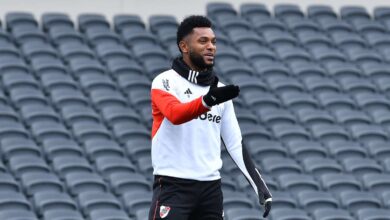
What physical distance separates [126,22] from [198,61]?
664 centimetres

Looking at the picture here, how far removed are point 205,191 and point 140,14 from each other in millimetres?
7273

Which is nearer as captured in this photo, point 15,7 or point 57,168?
point 57,168

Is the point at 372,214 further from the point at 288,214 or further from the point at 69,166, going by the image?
the point at 69,166

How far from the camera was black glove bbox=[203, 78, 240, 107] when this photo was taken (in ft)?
19.6

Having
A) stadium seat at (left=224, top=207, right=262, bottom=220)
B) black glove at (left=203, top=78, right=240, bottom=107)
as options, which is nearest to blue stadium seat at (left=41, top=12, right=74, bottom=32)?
stadium seat at (left=224, top=207, right=262, bottom=220)

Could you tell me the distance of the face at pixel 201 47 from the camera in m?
6.41

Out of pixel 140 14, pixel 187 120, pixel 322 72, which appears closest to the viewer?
pixel 187 120

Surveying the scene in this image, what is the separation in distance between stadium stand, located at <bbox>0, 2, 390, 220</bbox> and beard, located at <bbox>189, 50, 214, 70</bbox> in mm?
3399

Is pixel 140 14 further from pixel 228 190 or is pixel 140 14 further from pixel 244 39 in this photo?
pixel 228 190

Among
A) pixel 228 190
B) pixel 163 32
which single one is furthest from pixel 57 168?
pixel 163 32

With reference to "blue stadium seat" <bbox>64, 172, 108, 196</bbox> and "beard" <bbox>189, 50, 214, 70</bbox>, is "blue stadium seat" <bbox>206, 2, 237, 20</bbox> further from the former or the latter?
"beard" <bbox>189, 50, 214, 70</bbox>

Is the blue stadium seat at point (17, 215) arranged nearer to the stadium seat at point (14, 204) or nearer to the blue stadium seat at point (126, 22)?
the stadium seat at point (14, 204)

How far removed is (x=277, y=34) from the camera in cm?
1327

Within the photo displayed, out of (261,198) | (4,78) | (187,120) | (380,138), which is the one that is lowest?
(380,138)
